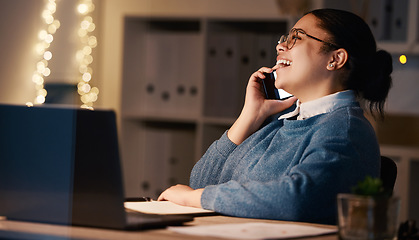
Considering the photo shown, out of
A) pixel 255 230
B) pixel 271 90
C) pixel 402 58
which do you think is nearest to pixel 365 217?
pixel 255 230

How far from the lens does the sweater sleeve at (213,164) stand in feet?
6.12

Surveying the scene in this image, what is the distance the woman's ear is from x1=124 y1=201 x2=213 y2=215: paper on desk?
0.52 meters

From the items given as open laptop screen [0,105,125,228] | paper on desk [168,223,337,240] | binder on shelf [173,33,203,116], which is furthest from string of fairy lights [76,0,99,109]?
paper on desk [168,223,337,240]

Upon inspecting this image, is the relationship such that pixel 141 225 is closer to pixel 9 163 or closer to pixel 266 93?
pixel 9 163

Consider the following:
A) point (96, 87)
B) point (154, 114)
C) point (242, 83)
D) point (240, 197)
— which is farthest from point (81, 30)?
point (240, 197)

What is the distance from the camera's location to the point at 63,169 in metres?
1.21

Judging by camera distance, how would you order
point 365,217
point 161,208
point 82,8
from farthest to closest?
point 82,8 → point 161,208 → point 365,217

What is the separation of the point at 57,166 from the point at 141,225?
187mm

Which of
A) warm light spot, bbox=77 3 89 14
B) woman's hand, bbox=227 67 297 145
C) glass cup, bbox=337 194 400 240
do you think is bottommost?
glass cup, bbox=337 194 400 240

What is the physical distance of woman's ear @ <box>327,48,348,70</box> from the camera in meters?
A: 1.72

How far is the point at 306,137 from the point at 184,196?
324 mm

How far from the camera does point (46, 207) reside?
4.13ft

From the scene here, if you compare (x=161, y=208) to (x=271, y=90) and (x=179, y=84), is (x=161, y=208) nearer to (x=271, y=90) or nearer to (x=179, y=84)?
(x=271, y=90)

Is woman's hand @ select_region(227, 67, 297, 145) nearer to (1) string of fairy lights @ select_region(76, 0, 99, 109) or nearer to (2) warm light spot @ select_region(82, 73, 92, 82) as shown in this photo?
(1) string of fairy lights @ select_region(76, 0, 99, 109)
